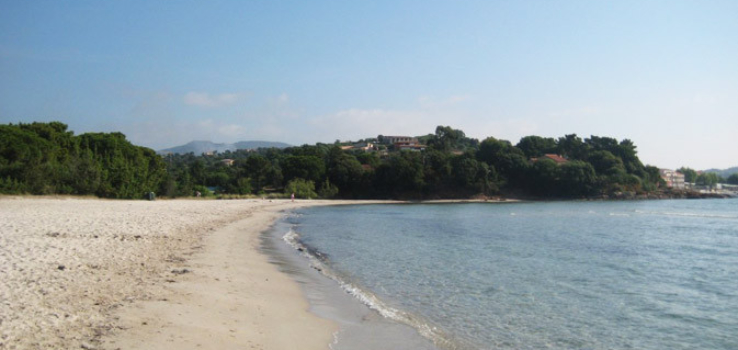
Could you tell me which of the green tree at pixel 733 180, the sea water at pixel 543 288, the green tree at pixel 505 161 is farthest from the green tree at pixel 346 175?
the green tree at pixel 733 180

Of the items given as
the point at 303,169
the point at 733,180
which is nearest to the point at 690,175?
the point at 733,180

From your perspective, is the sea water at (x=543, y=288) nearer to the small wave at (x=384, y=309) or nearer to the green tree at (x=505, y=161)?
the small wave at (x=384, y=309)

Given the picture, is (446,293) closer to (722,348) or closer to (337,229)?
(722,348)

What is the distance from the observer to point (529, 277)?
15.1 metres

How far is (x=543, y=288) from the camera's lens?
1352cm

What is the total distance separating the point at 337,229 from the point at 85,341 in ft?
83.1

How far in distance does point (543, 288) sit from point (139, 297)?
34.7 ft

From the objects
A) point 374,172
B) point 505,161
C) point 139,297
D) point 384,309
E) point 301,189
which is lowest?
point 384,309

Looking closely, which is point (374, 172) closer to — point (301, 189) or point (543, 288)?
point (301, 189)

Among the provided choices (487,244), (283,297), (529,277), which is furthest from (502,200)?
(283,297)

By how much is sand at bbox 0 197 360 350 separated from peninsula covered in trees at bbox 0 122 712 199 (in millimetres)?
38132

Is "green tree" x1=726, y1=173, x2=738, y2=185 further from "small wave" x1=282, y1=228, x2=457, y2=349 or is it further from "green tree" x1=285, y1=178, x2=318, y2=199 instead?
"small wave" x1=282, y1=228, x2=457, y2=349

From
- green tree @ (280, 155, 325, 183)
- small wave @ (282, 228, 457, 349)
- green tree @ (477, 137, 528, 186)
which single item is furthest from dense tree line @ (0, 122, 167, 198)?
green tree @ (477, 137, 528, 186)

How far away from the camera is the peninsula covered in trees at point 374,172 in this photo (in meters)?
51.2
